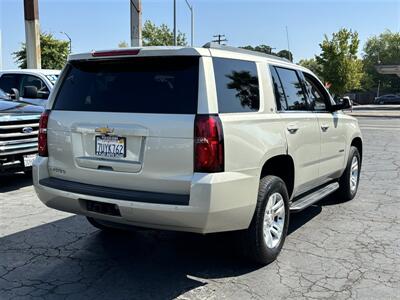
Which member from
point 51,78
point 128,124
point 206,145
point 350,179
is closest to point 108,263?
point 128,124

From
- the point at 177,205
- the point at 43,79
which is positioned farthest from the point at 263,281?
the point at 43,79

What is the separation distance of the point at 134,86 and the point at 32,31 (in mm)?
14275

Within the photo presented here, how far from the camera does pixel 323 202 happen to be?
682 centimetres

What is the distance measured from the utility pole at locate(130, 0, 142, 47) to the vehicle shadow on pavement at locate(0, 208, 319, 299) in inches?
381

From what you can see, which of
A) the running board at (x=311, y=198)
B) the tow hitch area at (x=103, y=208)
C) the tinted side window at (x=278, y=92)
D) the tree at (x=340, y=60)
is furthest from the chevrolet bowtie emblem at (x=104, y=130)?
the tree at (x=340, y=60)

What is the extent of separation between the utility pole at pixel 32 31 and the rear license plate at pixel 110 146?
1418cm

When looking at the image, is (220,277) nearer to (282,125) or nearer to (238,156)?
(238,156)

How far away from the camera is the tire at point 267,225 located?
13.4 ft

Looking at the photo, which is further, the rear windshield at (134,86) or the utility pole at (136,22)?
the utility pole at (136,22)

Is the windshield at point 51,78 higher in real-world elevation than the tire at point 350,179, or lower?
higher

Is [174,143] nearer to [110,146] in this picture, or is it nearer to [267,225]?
[110,146]

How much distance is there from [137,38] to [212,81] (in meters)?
11.2

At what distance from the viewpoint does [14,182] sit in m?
8.25

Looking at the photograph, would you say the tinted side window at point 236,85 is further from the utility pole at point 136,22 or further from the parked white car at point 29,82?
the utility pole at point 136,22
